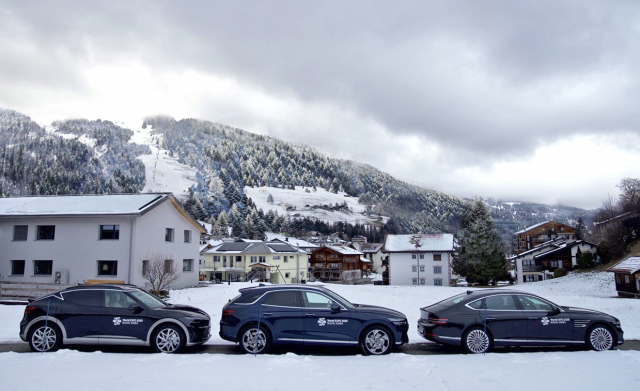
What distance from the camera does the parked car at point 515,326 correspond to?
10289mm

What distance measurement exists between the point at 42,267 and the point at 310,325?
26675 mm

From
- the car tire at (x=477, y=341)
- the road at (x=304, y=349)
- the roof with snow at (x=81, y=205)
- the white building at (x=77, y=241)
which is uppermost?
the roof with snow at (x=81, y=205)

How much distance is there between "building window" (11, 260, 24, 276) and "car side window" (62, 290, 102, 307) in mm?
23414

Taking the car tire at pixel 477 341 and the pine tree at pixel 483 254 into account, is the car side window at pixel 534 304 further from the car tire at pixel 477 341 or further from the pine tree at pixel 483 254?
the pine tree at pixel 483 254

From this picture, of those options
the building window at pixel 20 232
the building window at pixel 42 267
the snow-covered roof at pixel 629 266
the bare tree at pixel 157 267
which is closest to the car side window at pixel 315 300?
the bare tree at pixel 157 267

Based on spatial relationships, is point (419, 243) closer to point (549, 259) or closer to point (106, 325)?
point (549, 259)

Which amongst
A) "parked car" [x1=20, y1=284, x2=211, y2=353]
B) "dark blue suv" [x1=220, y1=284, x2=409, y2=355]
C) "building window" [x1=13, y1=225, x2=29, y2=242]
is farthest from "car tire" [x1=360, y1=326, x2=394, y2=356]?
"building window" [x1=13, y1=225, x2=29, y2=242]

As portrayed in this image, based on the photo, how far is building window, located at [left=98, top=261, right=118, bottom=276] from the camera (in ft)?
92.6

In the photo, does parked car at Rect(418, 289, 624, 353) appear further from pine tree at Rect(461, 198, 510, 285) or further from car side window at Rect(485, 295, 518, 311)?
pine tree at Rect(461, 198, 510, 285)

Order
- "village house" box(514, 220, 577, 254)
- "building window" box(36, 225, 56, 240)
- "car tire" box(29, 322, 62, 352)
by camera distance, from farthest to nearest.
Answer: "village house" box(514, 220, 577, 254) → "building window" box(36, 225, 56, 240) → "car tire" box(29, 322, 62, 352)

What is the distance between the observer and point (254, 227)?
464 feet

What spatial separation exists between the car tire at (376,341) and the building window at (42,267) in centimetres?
2695

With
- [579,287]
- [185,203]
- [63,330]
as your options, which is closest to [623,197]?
[579,287]

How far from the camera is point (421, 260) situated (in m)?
56.7
